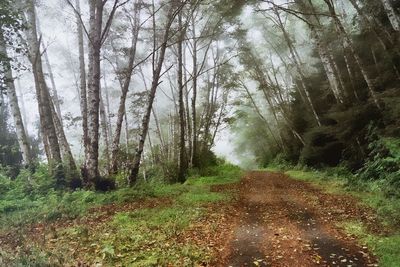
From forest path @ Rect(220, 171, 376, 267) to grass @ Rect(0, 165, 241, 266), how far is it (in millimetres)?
769

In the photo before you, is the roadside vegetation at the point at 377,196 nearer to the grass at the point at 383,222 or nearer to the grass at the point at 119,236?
the grass at the point at 383,222

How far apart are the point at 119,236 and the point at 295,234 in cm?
344

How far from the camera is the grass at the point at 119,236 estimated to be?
5.42m

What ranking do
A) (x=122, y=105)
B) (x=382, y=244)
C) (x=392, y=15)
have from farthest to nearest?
(x=122, y=105)
(x=392, y=15)
(x=382, y=244)

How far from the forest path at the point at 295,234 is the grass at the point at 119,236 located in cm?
77

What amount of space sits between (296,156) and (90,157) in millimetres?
18064

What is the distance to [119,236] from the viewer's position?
656 centimetres

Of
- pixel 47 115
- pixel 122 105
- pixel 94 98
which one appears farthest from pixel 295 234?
pixel 122 105

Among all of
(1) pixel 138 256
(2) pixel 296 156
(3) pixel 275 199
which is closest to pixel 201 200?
(3) pixel 275 199

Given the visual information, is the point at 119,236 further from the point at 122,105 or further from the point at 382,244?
the point at 122,105

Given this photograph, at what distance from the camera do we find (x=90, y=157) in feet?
35.6

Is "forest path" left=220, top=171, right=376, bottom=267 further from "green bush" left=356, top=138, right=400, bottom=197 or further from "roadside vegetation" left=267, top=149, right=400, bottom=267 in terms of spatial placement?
"green bush" left=356, top=138, right=400, bottom=197

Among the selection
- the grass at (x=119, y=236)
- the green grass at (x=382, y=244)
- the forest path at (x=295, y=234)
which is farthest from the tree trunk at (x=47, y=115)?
the green grass at (x=382, y=244)

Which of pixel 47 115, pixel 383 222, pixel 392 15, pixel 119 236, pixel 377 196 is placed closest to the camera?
pixel 119 236
